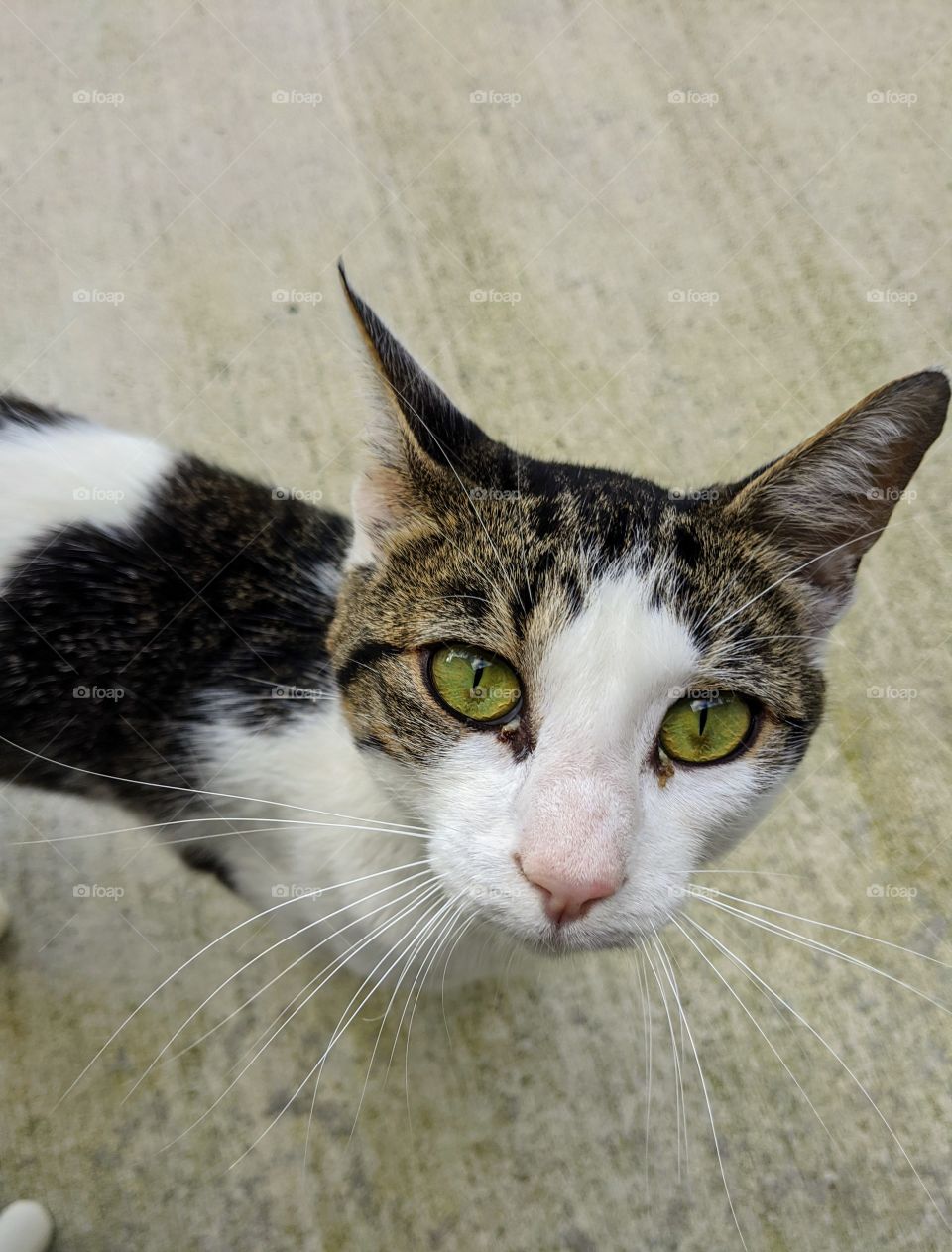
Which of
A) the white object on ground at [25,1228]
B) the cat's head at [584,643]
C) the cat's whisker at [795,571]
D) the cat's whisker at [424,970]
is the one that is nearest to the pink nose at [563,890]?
the cat's head at [584,643]

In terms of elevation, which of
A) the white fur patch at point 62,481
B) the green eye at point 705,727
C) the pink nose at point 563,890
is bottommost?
A: the pink nose at point 563,890

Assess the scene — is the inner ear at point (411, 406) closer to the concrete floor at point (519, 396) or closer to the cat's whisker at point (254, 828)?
the cat's whisker at point (254, 828)

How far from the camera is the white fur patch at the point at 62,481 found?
1.35 m

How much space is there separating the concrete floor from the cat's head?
0.86 metres

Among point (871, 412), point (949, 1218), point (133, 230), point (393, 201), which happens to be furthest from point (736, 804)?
point (133, 230)

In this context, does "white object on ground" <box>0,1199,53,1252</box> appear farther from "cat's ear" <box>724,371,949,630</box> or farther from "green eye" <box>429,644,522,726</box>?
"cat's ear" <box>724,371,949,630</box>

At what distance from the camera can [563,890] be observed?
3.13 feet

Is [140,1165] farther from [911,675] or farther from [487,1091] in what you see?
[911,675]

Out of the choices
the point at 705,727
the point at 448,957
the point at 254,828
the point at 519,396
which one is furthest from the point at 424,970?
the point at 519,396

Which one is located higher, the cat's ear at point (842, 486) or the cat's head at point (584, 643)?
the cat's ear at point (842, 486)

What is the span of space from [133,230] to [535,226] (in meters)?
1.10

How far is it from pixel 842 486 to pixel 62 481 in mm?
1118

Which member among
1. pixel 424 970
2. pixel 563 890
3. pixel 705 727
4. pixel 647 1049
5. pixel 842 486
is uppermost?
pixel 842 486

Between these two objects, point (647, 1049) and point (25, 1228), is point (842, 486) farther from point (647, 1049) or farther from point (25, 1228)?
point (25, 1228)
